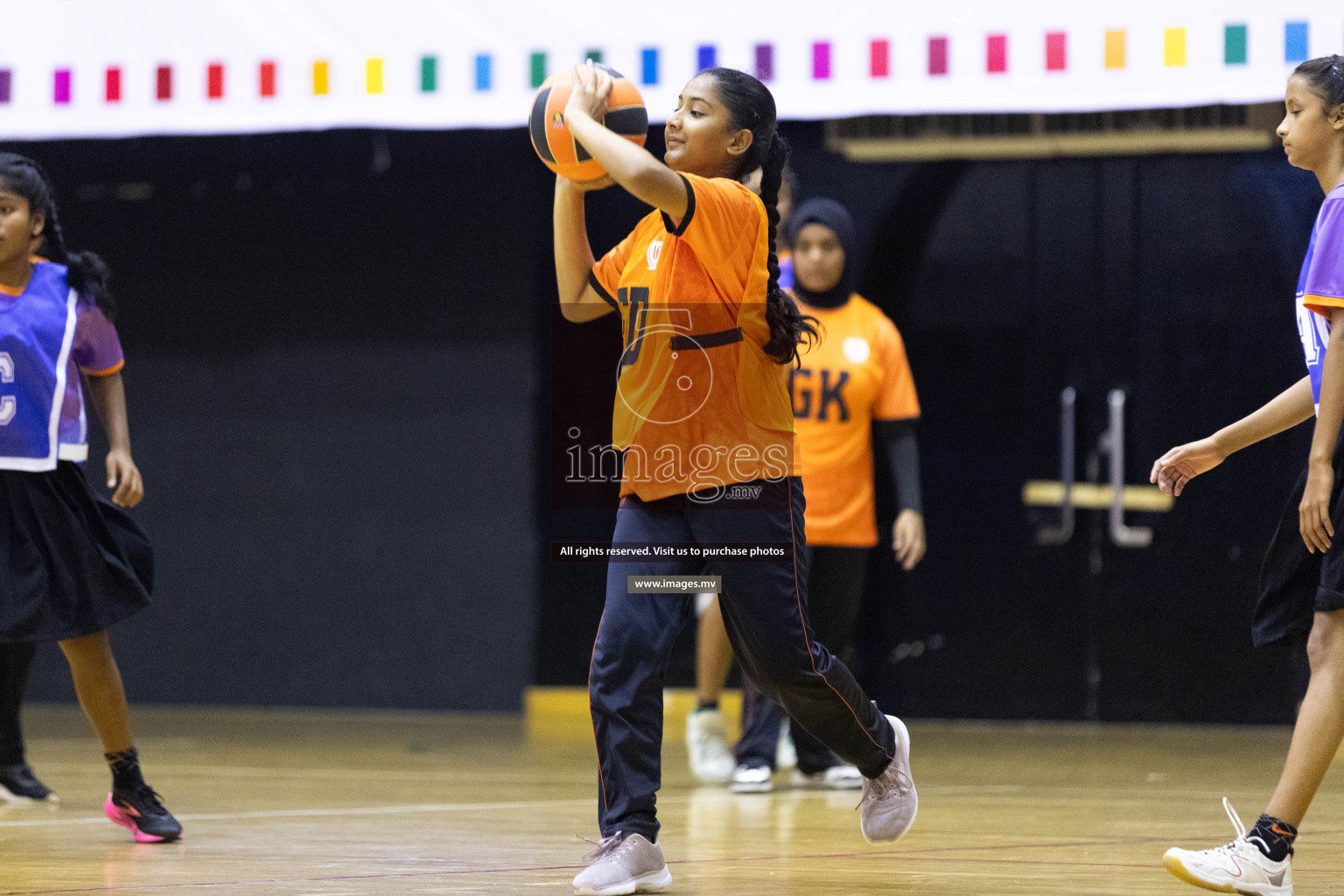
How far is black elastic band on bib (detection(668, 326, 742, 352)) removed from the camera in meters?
2.77

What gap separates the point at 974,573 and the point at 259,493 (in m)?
3.14

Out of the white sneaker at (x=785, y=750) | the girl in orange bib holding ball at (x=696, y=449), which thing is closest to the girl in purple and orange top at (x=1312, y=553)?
the girl in orange bib holding ball at (x=696, y=449)

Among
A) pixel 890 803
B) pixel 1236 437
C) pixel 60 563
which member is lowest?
pixel 890 803

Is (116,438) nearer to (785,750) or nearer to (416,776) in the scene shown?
(416,776)

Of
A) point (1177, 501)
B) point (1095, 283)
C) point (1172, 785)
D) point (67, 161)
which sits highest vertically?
point (67, 161)

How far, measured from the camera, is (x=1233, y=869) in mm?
2545

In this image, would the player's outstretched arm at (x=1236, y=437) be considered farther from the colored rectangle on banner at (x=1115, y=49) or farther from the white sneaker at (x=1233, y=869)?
the colored rectangle on banner at (x=1115, y=49)

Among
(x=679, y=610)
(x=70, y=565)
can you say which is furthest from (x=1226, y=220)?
(x=70, y=565)

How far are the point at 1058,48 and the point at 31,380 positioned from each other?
3.43m

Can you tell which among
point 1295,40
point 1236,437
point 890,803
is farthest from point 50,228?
point 1295,40

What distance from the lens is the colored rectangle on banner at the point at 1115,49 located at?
5129mm

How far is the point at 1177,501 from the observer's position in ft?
20.1

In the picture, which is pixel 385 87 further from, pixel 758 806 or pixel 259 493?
pixel 758 806

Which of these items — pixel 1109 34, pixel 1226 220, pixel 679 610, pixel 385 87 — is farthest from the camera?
pixel 1226 220
